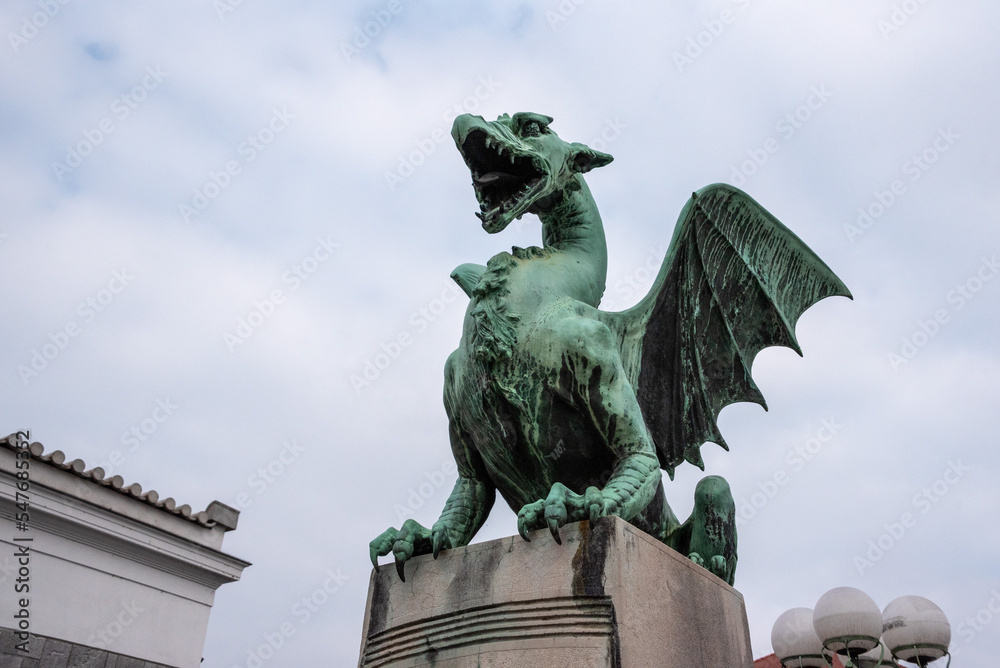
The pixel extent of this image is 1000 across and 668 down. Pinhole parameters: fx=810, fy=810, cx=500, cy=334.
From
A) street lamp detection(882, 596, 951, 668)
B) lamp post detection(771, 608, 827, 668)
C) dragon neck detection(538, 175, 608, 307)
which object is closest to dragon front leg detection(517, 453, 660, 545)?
dragon neck detection(538, 175, 608, 307)

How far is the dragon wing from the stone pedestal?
1080mm

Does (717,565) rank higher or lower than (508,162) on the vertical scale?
lower

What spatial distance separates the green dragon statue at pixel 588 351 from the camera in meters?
3.58

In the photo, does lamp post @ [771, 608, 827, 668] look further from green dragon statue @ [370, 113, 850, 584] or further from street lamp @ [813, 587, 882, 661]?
green dragon statue @ [370, 113, 850, 584]

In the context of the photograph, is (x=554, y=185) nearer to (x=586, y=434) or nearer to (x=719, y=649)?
(x=586, y=434)

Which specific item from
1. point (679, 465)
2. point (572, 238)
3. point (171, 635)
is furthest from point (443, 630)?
point (171, 635)

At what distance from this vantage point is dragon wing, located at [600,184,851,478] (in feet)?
14.2

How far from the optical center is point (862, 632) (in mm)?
6258

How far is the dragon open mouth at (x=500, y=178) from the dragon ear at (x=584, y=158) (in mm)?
361

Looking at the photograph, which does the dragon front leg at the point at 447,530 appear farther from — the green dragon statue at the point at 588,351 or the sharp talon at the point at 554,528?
the sharp talon at the point at 554,528

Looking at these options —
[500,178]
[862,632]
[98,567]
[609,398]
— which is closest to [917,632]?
[862,632]

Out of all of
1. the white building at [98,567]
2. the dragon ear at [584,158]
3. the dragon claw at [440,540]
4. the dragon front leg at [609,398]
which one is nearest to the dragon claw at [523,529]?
the dragon front leg at [609,398]

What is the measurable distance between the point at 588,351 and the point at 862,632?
Result: 4.23m

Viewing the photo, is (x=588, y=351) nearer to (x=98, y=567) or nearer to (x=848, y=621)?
(x=848, y=621)
